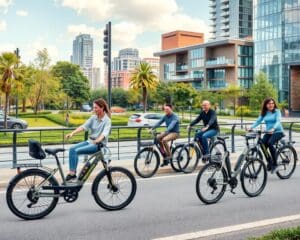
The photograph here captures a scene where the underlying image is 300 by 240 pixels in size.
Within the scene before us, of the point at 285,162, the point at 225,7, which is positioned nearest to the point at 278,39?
the point at 225,7

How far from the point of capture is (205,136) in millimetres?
11758

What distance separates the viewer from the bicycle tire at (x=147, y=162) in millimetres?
10828

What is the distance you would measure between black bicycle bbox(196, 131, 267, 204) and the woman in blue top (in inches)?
61.2

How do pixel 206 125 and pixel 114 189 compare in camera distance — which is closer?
pixel 114 189

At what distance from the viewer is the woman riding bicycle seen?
731 centimetres

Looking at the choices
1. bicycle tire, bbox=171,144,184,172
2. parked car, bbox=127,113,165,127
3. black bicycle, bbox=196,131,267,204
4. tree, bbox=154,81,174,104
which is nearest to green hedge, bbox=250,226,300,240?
black bicycle, bbox=196,131,267,204

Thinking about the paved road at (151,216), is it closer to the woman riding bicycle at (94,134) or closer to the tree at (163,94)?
the woman riding bicycle at (94,134)

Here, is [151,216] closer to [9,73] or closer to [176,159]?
[176,159]

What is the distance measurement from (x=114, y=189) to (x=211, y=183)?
5.24 feet

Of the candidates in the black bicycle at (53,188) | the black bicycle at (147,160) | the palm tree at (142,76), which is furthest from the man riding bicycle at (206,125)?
the palm tree at (142,76)

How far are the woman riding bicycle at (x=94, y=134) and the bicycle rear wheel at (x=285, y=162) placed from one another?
4513 millimetres

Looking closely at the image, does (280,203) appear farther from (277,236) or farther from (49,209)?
(49,209)

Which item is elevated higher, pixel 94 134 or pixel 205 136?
pixel 94 134

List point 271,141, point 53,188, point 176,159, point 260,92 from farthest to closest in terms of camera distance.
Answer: point 260,92
point 176,159
point 271,141
point 53,188
